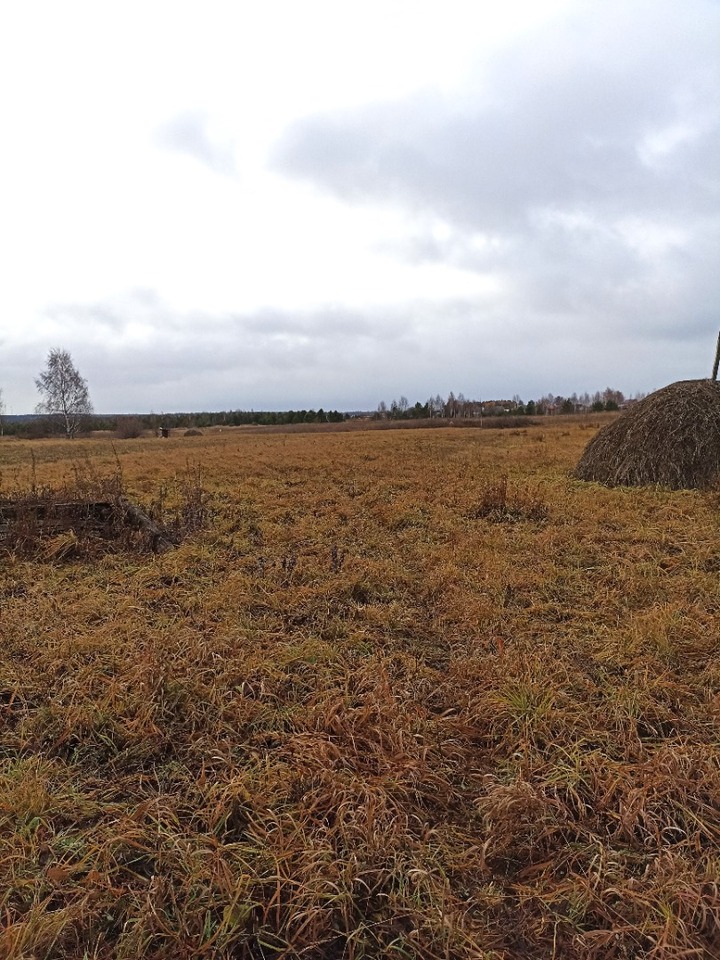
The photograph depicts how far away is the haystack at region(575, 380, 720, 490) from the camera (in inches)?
387

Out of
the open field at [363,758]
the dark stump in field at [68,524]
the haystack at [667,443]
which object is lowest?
the open field at [363,758]

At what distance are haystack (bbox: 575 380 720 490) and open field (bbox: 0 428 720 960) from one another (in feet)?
14.6

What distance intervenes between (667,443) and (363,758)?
10.0 meters

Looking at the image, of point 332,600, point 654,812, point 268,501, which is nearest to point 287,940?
point 654,812

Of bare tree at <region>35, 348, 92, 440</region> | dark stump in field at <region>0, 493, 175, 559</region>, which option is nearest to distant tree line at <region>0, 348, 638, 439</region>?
bare tree at <region>35, 348, 92, 440</region>

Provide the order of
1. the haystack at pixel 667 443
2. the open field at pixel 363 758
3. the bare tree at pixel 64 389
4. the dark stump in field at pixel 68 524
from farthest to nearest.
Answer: the bare tree at pixel 64 389
the haystack at pixel 667 443
the dark stump in field at pixel 68 524
the open field at pixel 363 758

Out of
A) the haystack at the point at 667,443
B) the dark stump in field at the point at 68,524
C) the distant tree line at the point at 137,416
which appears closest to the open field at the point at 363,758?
the dark stump in field at the point at 68,524

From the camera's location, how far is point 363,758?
2758mm

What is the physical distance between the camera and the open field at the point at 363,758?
191 centimetres

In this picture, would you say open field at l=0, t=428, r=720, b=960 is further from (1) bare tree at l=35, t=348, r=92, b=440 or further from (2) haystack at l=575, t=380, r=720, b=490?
(1) bare tree at l=35, t=348, r=92, b=440

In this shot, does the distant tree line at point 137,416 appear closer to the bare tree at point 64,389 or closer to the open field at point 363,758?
the bare tree at point 64,389

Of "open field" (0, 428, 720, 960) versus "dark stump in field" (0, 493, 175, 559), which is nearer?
"open field" (0, 428, 720, 960)

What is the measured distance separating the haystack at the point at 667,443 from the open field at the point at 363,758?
4452mm

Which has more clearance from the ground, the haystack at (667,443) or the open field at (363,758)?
the haystack at (667,443)
